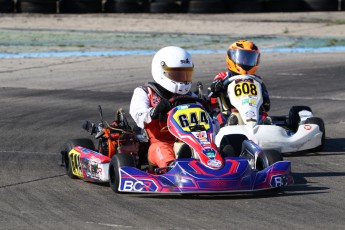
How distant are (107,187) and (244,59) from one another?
3.19 metres

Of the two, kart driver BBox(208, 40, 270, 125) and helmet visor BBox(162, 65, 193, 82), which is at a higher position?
helmet visor BBox(162, 65, 193, 82)

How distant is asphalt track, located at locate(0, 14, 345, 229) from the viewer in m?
6.51

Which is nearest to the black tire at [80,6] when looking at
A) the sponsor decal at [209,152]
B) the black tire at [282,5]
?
the black tire at [282,5]

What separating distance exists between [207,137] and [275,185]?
0.64m

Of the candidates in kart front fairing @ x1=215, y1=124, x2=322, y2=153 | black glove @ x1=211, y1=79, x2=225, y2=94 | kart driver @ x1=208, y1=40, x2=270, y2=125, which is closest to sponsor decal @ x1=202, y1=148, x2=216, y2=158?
kart front fairing @ x1=215, y1=124, x2=322, y2=153

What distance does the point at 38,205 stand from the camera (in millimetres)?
6957

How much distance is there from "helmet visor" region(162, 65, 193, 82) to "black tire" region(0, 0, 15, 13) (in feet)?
54.3

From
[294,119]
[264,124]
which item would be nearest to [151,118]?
[264,124]

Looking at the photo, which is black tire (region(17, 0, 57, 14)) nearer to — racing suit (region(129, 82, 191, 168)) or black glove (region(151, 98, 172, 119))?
racing suit (region(129, 82, 191, 168))

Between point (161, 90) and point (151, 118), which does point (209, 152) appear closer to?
point (151, 118)

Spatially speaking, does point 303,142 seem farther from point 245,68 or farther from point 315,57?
point 315,57

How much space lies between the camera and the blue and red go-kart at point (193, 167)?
709 cm

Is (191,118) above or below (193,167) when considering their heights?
above

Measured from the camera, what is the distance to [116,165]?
735 centimetres
